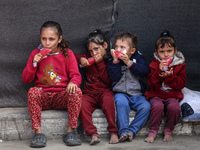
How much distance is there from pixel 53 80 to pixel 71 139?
0.76 meters

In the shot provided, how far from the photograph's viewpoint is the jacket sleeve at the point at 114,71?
3.72 metres

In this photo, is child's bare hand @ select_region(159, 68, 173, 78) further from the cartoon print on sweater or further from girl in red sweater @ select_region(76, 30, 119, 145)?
the cartoon print on sweater

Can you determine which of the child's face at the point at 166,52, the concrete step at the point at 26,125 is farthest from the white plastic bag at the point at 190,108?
the concrete step at the point at 26,125

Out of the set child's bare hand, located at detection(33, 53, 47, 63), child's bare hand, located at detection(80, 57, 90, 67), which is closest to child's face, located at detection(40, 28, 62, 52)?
child's bare hand, located at detection(33, 53, 47, 63)

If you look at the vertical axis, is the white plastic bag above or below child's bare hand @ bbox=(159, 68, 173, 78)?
below

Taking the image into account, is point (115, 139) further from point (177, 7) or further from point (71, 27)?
point (177, 7)

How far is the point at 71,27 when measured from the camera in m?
4.13

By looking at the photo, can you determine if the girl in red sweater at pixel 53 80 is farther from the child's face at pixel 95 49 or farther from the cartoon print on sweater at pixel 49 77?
the child's face at pixel 95 49

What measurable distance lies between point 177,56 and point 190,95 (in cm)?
50

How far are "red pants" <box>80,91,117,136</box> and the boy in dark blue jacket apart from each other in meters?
0.07

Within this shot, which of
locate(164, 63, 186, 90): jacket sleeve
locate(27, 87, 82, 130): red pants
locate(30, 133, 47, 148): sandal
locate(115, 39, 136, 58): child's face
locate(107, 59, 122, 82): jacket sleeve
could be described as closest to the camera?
locate(30, 133, 47, 148): sandal

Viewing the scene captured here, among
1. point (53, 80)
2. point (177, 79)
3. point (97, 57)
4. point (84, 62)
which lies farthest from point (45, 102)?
point (177, 79)

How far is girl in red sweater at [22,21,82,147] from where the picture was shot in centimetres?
342

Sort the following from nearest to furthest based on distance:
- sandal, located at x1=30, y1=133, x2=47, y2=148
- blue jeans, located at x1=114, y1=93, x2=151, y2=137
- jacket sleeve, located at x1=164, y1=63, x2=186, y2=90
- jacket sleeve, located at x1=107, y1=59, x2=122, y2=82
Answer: sandal, located at x1=30, y1=133, x2=47, y2=148 < blue jeans, located at x1=114, y1=93, x2=151, y2=137 < jacket sleeve, located at x1=164, y1=63, x2=186, y2=90 < jacket sleeve, located at x1=107, y1=59, x2=122, y2=82
